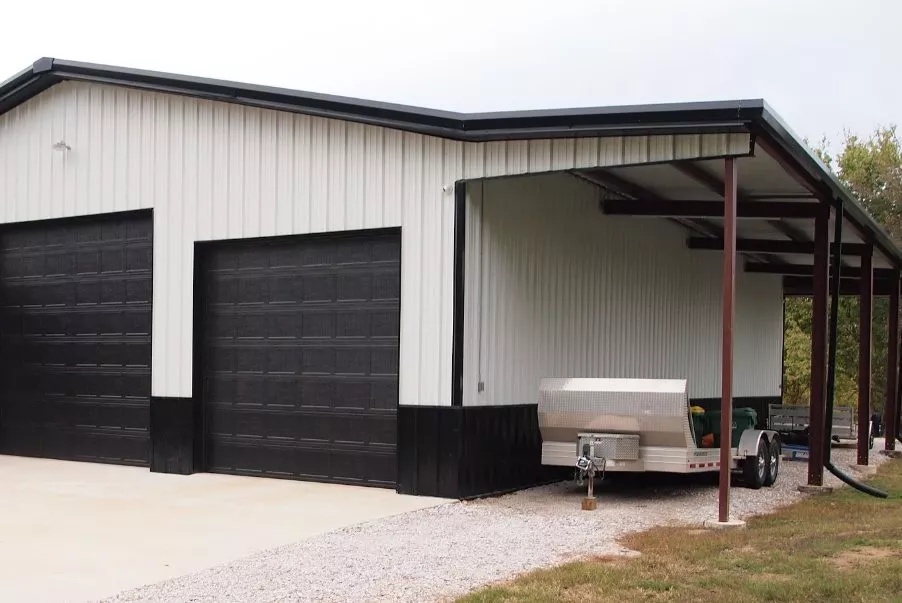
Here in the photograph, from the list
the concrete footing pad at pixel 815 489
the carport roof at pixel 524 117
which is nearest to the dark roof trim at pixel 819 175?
the carport roof at pixel 524 117

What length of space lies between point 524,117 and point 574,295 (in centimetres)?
363

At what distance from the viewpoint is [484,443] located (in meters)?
11.6

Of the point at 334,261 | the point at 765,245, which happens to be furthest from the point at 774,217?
the point at 334,261

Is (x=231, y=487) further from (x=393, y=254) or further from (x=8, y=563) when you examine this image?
(x=8, y=563)

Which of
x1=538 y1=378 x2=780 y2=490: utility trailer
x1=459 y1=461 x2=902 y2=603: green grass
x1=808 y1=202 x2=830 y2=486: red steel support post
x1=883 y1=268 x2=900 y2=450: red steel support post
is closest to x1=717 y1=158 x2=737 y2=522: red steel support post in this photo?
x1=459 y1=461 x2=902 y2=603: green grass

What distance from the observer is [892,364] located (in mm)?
19016

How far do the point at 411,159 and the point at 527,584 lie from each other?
19.6 feet

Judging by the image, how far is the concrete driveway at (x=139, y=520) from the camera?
7.70 m

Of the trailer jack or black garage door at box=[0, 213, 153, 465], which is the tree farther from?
black garage door at box=[0, 213, 153, 465]

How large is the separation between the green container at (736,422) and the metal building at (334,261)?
1.23m

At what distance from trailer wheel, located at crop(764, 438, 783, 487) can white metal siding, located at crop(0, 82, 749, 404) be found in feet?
15.3

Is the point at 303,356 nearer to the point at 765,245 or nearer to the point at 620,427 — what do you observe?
the point at 620,427

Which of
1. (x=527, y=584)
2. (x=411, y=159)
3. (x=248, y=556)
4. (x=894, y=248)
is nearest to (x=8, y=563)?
(x=248, y=556)

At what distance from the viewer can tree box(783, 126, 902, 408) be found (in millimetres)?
35125
